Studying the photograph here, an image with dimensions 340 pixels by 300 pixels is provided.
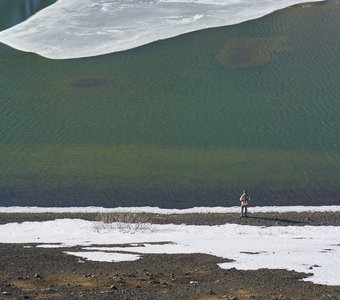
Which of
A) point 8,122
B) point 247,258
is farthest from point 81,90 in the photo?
point 247,258

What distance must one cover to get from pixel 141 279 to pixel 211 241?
19.9 feet

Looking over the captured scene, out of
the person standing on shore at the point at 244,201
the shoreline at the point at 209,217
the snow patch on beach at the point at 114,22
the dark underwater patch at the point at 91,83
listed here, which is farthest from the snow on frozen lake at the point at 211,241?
the snow patch on beach at the point at 114,22

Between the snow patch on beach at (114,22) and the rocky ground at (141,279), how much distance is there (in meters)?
30.7

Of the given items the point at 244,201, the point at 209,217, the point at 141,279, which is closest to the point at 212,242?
the point at 209,217

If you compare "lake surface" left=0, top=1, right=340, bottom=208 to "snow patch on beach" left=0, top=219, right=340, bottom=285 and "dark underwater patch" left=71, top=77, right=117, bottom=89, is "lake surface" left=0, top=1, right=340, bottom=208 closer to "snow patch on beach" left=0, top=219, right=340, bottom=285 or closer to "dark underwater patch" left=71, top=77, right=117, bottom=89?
"dark underwater patch" left=71, top=77, right=117, bottom=89

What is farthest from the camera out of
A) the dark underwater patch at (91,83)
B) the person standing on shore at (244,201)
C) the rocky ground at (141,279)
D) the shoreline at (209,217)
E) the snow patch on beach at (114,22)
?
the snow patch on beach at (114,22)

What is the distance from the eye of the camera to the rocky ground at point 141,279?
18359mm

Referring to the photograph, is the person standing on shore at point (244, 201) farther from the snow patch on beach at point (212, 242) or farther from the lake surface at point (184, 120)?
the lake surface at point (184, 120)

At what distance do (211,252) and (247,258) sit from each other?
1538mm

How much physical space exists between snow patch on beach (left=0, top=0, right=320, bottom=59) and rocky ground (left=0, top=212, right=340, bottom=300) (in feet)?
101

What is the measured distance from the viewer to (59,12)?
59.8 meters

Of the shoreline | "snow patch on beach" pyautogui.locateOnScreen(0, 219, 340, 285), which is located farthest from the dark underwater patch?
"snow patch on beach" pyautogui.locateOnScreen(0, 219, 340, 285)

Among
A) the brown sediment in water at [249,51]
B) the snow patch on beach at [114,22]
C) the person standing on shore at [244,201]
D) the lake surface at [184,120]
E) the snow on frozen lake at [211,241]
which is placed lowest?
the snow on frozen lake at [211,241]

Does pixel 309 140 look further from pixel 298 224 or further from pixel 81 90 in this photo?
pixel 81 90
